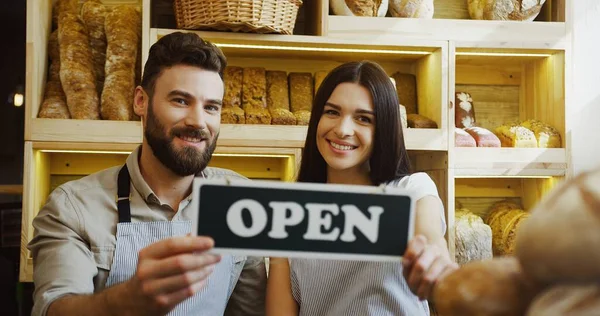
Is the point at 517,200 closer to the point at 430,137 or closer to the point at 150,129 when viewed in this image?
the point at 430,137

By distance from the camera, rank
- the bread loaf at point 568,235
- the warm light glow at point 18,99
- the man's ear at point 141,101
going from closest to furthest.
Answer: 1. the bread loaf at point 568,235
2. the man's ear at point 141,101
3. the warm light glow at point 18,99

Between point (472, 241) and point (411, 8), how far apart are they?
3.31 feet

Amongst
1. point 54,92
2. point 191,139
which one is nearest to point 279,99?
point 54,92

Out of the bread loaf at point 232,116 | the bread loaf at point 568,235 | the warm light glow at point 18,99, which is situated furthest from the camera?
the warm light glow at point 18,99

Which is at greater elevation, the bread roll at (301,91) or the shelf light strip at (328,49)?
the shelf light strip at (328,49)

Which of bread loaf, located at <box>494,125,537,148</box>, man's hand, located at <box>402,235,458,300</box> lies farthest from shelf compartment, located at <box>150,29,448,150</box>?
man's hand, located at <box>402,235,458,300</box>

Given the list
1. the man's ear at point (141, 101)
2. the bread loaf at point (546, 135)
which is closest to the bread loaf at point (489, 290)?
the man's ear at point (141, 101)

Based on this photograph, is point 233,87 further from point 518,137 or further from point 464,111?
point 518,137

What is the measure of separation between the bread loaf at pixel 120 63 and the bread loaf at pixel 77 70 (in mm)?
55

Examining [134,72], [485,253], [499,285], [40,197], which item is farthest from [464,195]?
[499,285]

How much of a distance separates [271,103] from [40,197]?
101 centimetres

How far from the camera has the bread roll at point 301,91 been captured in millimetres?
2559

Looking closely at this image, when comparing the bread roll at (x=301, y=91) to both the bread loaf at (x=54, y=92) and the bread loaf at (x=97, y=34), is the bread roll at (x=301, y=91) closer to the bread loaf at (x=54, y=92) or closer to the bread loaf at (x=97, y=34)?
the bread loaf at (x=97, y=34)

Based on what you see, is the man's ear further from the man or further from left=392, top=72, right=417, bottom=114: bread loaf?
left=392, top=72, right=417, bottom=114: bread loaf
